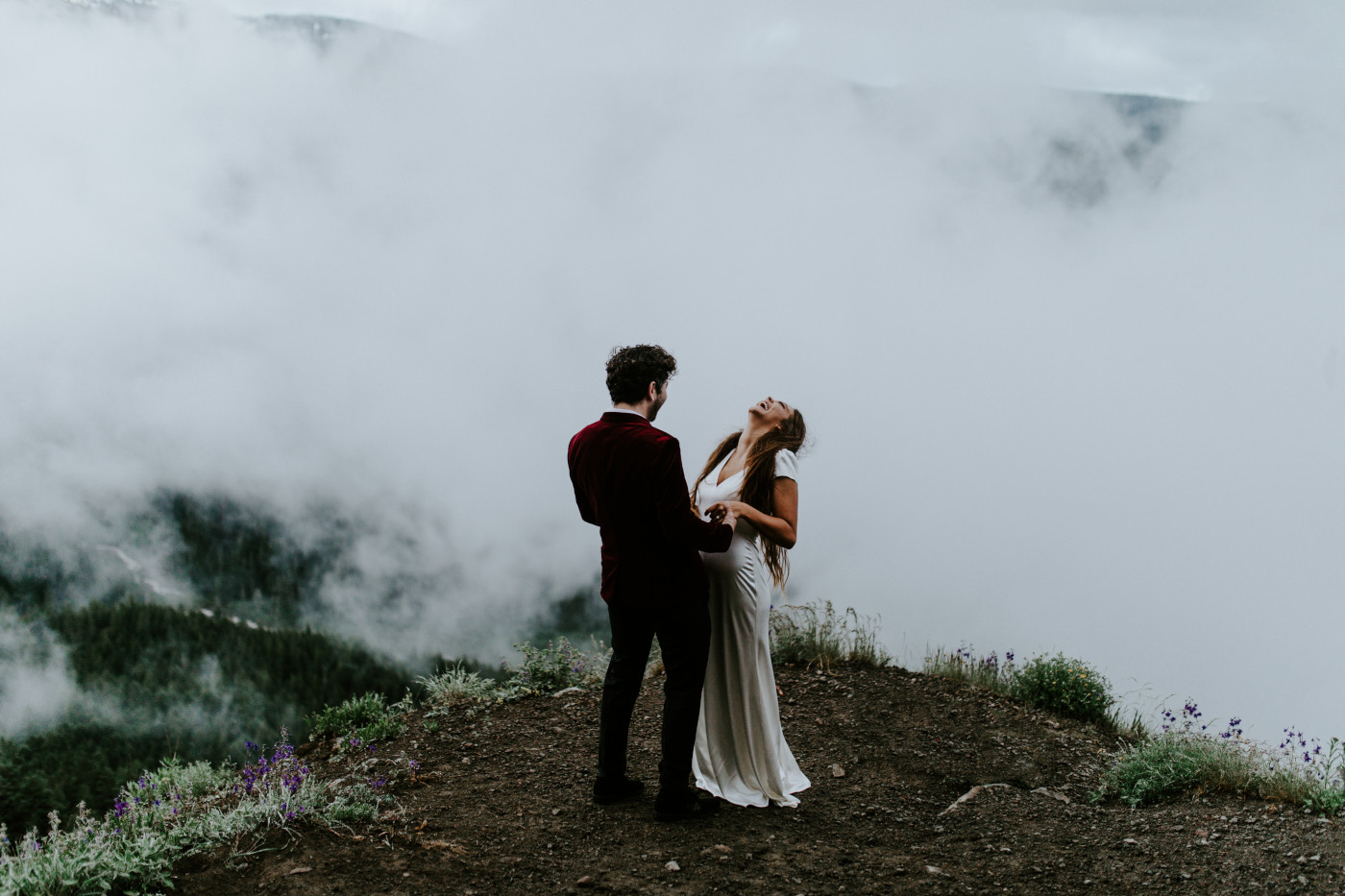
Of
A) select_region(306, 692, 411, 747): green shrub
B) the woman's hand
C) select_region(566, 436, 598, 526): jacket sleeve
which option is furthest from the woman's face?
select_region(306, 692, 411, 747): green shrub

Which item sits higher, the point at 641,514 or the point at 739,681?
the point at 641,514

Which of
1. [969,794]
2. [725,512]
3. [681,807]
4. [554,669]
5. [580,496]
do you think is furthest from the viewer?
[554,669]

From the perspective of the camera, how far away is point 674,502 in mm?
3891

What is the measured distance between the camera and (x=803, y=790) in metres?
5.38

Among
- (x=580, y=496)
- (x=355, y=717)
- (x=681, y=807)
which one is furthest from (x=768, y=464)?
(x=355, y=717)

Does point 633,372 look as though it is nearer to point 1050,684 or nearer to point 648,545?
point 648,545

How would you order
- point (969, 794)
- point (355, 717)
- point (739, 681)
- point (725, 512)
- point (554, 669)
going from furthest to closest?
point (554, 669), point (355, 717), point (969, 794), point (739, 681), point (725, 512)

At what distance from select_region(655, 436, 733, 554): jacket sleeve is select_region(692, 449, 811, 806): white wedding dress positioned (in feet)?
1.94

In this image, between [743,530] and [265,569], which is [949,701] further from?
[265,569]

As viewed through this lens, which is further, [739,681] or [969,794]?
[969,794]

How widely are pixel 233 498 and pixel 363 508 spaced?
18241 mm

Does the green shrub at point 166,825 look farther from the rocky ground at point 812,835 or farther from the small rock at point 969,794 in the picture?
the small rock at point 969,794

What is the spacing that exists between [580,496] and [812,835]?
2.22 meters

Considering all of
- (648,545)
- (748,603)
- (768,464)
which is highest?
(768,464)
